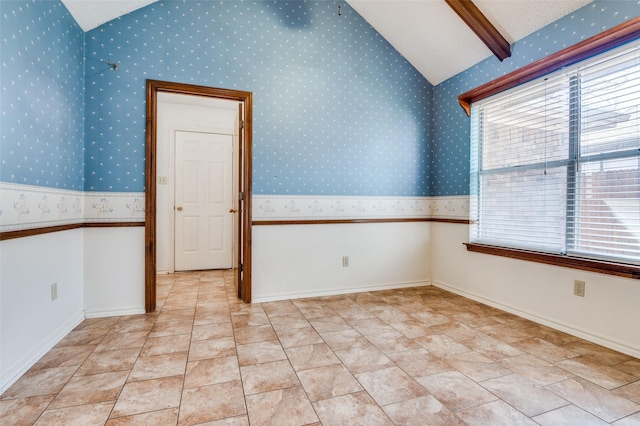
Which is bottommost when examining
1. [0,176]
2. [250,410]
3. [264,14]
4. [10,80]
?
[250,410]

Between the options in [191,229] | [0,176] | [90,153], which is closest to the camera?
[0,176]

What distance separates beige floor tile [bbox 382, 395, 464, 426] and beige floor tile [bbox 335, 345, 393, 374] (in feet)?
1.13

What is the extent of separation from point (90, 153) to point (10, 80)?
3.31 ft

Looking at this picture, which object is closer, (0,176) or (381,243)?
(0,176)

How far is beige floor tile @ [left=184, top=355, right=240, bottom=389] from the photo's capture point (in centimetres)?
173

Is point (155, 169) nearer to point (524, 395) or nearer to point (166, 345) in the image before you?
point (166, 345)

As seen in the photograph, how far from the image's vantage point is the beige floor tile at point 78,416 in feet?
4.55

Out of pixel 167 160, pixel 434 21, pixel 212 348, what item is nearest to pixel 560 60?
pixel 434 21

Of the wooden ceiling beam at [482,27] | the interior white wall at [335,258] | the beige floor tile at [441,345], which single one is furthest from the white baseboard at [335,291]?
the wooden ceiling beam at [482,27]

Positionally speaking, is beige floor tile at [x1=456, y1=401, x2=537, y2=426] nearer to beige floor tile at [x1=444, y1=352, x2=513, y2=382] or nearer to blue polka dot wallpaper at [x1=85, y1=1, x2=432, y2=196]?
beige floor tile at [x1=444, y1=352, x2=513, y2=382]

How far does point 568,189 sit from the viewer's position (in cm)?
245

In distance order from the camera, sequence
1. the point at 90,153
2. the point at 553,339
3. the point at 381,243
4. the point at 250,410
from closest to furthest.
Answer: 1. the point at 250,410
2. the point at 553,339
3. the point at 90,153
4. the point at 381,243

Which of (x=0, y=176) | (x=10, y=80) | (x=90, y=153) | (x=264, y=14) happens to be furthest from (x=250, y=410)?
(x=264, y=14)

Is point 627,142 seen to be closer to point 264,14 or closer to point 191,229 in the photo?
point 264,14
